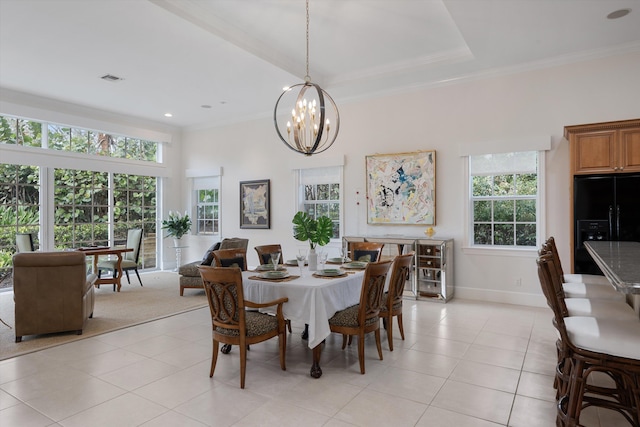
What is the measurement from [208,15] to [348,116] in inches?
122

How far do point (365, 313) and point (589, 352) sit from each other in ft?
5.01

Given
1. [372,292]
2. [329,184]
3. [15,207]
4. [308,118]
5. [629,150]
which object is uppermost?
[308,118]

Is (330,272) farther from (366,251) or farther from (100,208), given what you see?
(100,208)

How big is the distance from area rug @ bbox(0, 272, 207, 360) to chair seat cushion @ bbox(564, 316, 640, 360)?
4.40 meters

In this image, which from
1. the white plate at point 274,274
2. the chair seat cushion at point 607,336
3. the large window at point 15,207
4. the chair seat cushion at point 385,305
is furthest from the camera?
the large window at point 15,207

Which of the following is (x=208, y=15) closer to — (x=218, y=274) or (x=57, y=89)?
(x=218, y=274)

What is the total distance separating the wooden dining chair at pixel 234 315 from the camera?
2775mm

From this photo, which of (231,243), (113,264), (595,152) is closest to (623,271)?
(595,152)

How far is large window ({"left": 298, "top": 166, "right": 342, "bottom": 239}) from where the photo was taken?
6875 millimetres

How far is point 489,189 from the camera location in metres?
5.61

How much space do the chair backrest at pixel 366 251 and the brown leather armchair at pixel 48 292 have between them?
3.01m

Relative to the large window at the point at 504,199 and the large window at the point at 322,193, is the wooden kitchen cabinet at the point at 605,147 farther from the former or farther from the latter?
the large window at the point at 322,193

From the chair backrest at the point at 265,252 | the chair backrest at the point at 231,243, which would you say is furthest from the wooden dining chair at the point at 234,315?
the chair backrest at the point at 231,243

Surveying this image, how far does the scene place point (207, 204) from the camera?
28.8 ft
